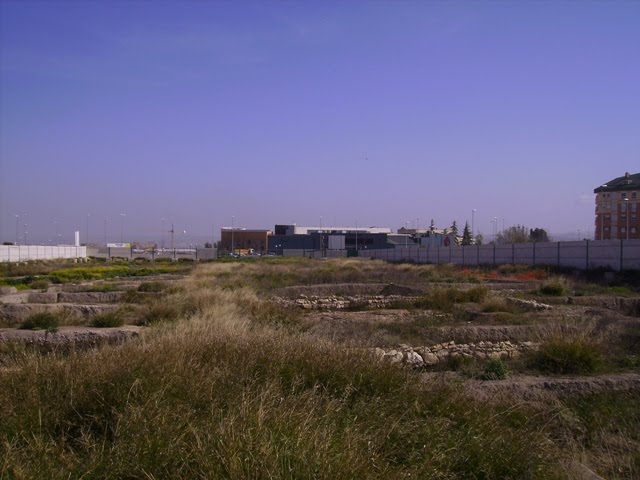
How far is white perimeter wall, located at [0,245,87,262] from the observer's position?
68675mm

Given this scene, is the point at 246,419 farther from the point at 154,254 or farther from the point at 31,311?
the point at 154,254

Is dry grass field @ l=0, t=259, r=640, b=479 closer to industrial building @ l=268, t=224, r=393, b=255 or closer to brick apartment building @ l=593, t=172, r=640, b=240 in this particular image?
brick apartment building @ l=593, t=172, r=640, b=240

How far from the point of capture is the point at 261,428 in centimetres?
440

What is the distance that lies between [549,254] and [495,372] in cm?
3551

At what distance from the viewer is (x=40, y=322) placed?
1524cm

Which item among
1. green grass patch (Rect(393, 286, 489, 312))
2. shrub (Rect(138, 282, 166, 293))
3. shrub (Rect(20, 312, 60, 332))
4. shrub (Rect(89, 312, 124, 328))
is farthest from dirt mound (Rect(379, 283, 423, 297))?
shrub (Rect(20, 312, 60, 332))

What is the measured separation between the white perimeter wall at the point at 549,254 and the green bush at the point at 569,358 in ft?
84.6

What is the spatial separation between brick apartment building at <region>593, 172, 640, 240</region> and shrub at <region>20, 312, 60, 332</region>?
48.7 meters

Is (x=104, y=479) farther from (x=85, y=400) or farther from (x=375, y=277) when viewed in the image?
(x=375, y=277)

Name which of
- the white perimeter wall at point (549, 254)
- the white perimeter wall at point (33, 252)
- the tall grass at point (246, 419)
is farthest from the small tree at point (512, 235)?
the tall grass at point (246, 419)

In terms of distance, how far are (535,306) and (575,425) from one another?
13.7 meters

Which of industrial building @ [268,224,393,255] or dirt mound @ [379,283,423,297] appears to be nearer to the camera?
dirt mound @ [379,283,423,297]

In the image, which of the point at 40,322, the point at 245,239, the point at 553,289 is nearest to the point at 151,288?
the point at 40,322

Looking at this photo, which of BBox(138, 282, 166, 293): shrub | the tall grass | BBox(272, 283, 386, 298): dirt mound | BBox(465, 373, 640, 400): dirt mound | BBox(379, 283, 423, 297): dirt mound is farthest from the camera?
BBox(272, 283, 386, 298): dirt mound
